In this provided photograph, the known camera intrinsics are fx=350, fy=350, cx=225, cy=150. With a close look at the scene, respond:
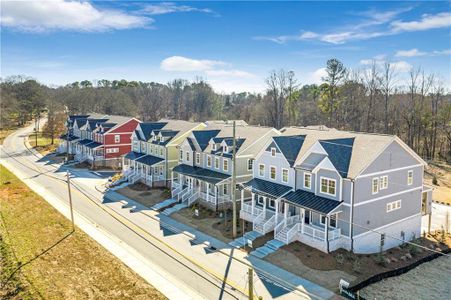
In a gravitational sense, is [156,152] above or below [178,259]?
above

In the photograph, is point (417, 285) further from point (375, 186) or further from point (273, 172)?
point (273, 172)

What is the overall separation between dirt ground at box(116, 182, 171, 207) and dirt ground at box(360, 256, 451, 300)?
23668 millimetres

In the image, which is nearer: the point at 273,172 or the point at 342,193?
the point at 342,193

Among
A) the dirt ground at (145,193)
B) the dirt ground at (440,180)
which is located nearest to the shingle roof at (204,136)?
the dirt ground at (145,193)

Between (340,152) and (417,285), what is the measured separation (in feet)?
33.8

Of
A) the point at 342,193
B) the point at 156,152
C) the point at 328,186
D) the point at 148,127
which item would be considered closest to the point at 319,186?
the point at 328,186

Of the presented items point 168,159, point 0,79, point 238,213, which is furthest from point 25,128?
point 238,213

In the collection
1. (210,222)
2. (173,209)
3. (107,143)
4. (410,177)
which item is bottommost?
(210,222)

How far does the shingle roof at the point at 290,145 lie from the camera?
30.2 metres

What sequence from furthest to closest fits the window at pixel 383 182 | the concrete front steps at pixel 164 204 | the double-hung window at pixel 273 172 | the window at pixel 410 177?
the concrete front steps at pixel 164 204 < the double-hung window at pixel 273 172 < the window at pixel 410 177 < the window at pixel 383 182

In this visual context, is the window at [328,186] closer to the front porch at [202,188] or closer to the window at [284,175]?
the window at [284,175]

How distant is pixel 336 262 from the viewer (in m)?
23.9

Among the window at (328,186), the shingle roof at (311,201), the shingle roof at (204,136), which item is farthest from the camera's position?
the shingle roof at (204,136)

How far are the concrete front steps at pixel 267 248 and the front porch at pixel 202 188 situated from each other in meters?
9.11
